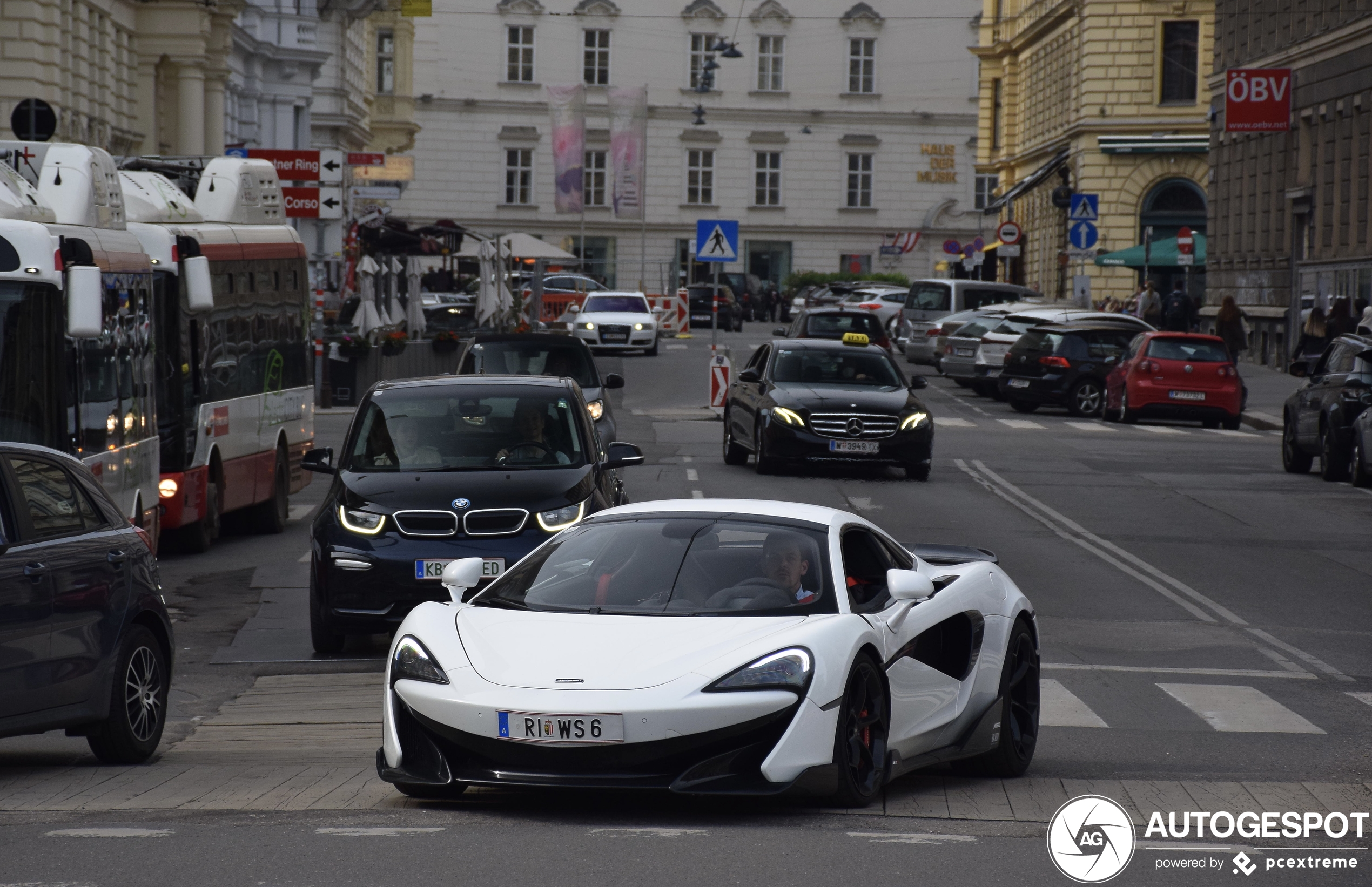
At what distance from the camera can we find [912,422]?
23.4m

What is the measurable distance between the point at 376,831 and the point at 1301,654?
25.8 feet

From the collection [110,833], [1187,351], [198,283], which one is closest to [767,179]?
[1187,351]

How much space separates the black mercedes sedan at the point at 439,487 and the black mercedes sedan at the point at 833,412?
9927 millimetres

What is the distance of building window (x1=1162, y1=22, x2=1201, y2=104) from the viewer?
2282 inches

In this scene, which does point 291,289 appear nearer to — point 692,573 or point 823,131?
point 692,573

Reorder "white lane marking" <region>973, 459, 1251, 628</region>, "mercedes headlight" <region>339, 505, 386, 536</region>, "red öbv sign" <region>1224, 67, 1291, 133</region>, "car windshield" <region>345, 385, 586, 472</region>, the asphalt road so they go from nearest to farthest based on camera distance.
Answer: the asphalt road
"mercedes headlight" <region>339, 505, 386, 536</region>
"car windshield" <region>345, 385, 586, 472</region>
"white lane marking" <region>973, 459, 1251, 628</region>
"red öbv sign" <region>1224, 67, 1291, 133</region>

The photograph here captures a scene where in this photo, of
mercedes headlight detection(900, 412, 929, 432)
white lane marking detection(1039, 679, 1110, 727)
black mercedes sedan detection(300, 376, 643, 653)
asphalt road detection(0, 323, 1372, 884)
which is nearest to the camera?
asphalt road detection(0, 323, 1372, 884)

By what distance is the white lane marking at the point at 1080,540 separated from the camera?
14.9 m

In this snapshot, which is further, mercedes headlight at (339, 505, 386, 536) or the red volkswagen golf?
the red volkswagen golf

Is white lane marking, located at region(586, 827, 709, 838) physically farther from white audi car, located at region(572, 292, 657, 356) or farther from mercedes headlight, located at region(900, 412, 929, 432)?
white audi car, located at region(572, 292, 657, 356)

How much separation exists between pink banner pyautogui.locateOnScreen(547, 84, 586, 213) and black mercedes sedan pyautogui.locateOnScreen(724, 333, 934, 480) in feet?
152

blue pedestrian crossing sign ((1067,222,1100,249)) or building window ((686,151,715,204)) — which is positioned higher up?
building window ((686,151,715,204))

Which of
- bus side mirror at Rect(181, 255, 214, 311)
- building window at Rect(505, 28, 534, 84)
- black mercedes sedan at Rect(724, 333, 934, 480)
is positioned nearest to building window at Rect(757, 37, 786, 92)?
building window at Rect(505, 28, 534, 84)

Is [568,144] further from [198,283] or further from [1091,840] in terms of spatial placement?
[1091,840]
